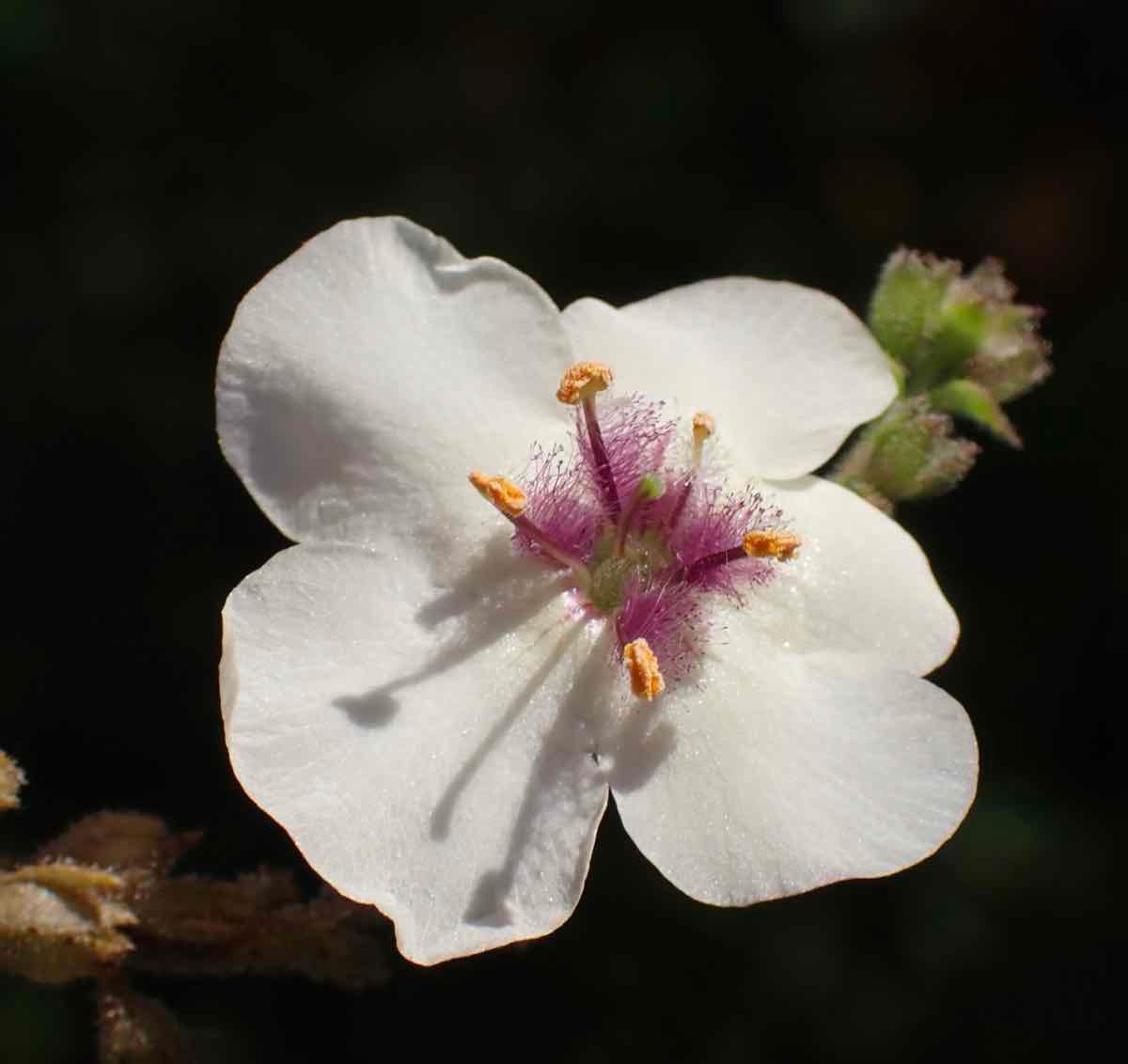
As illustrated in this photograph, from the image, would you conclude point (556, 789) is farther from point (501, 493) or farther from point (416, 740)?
point (501, 493)

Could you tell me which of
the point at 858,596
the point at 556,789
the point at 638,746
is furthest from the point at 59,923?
the point at 858,596

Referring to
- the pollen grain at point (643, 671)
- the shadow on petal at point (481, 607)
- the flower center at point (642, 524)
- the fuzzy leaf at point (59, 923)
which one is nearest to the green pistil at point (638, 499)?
the flower center at point (642, 524)

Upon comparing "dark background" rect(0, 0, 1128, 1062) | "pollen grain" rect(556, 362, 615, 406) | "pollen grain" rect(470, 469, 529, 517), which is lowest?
"dark background" rect(0, 0, 1128, 1062)

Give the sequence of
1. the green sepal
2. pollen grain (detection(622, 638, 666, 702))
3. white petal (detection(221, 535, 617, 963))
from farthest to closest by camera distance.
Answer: the green sepal < pollen grain (detection(622, 638, 666, 702)) < white petal (detection(221, 535, 617, 963))

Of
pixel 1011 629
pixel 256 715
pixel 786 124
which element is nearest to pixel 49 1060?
pixel 256 715

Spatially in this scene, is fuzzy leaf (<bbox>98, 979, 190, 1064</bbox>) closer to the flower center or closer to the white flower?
the white flower

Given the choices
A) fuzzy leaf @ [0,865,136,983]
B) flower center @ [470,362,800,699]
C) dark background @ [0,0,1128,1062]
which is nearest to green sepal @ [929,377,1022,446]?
flower center @ [470,362,800,699]
